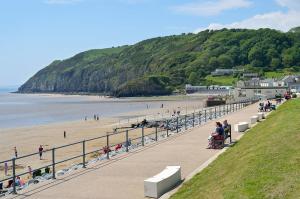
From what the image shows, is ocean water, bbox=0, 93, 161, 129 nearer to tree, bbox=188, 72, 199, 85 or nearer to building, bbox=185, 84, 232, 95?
building, bbox=185, 84, 232, 95

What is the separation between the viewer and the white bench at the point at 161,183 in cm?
989

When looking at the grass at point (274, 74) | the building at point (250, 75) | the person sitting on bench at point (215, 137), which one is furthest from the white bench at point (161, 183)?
the building at point (250, 75)

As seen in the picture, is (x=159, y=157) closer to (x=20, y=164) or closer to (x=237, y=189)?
(x=237, y=189)

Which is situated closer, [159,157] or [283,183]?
[283,183]

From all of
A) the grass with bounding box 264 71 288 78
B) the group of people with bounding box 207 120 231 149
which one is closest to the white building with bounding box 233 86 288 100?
the group of people with bounding box 207 120 231 149

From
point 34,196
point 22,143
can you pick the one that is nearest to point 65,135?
point 22,143

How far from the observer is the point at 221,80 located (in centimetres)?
18512

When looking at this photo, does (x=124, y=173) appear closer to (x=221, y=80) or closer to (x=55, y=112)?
(x=55, y=112)

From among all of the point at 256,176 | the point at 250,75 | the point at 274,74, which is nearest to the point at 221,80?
the point at 250,75

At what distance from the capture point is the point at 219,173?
1055 cm

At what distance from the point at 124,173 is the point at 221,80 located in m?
175

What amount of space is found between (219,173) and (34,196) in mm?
4195

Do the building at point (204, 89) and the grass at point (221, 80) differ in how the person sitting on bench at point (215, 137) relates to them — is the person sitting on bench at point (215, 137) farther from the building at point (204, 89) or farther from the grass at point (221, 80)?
the grass at point (221, 80)

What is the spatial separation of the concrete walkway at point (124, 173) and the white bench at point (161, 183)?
0.29 metres
